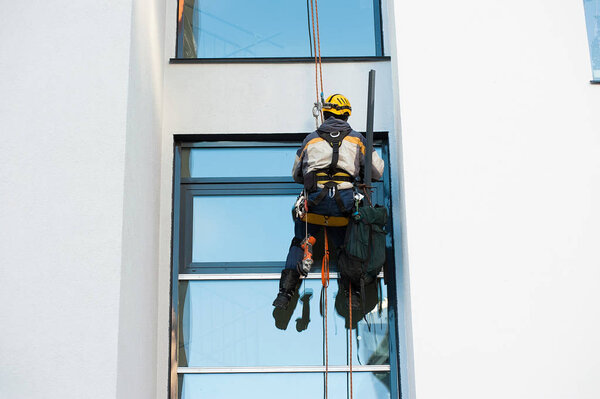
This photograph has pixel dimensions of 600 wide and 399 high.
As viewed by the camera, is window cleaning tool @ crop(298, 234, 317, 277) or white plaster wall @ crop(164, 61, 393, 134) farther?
white plaster wall @ crop(164, 61, 393, 134)

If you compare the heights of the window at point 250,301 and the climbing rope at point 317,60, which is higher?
the climbing rope at point 317,60

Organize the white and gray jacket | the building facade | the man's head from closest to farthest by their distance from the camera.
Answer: the building facade < the white and gray jacket < the man's head

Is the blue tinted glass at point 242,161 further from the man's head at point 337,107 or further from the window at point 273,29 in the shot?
the window at point 273,29

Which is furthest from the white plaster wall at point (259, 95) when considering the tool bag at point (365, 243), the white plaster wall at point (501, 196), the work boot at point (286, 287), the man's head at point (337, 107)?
the work boot at point (286, 287)

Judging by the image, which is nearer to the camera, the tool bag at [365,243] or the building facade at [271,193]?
the building facade at [271,193]

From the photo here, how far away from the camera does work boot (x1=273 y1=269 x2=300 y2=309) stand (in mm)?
5363

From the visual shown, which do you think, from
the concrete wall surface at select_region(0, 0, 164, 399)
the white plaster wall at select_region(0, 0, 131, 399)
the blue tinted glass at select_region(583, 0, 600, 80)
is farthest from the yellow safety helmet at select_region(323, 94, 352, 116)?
the blue tinted glass at select_region(583, 0, 600, 80)

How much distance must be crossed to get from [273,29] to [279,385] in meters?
2.54

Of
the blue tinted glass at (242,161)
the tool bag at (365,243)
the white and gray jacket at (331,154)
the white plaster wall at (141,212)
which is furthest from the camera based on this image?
the blue tinted glass at (242,161)

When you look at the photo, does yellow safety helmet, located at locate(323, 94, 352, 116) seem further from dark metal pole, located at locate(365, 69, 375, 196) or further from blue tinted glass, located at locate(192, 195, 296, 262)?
blue tinted glass, located at locate(192, 195, 296, 262)

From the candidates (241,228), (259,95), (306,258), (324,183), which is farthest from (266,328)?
(259,95)

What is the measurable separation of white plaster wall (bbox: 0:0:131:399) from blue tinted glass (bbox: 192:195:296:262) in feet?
4.15

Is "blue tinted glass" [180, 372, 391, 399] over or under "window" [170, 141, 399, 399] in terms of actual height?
under

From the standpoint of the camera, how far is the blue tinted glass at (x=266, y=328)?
18.1 ft
